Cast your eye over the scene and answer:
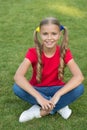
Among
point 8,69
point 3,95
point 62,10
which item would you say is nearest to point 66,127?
point 3,95

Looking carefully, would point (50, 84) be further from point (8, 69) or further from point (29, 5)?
point (29, 5)

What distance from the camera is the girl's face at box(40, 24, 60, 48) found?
11.1 feet

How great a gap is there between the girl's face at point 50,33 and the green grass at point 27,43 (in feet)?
2.59

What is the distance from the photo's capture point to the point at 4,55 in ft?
18.4

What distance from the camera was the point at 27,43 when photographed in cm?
621

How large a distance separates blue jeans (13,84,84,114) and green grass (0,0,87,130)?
0.64 feet

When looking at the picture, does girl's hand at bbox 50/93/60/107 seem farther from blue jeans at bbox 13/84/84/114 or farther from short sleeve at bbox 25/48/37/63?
short sleeve at bbox 25/48/37/63

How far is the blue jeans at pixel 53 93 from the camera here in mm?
3488

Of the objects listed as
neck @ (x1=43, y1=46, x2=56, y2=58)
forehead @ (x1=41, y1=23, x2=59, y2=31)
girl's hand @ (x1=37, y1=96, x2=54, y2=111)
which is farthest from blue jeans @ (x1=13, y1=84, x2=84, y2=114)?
forehead @ (x1=41, y1=23, x2=59, y2=31)

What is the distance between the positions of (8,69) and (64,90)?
1801mm

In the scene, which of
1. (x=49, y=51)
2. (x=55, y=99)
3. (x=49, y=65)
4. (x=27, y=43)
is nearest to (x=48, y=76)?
(x=49, y=65)

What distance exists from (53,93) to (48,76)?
0.59ft

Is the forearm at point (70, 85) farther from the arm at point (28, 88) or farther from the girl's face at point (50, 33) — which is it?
the girl's face at point (50, 33)

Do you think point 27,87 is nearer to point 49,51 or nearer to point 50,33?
point 49,51
